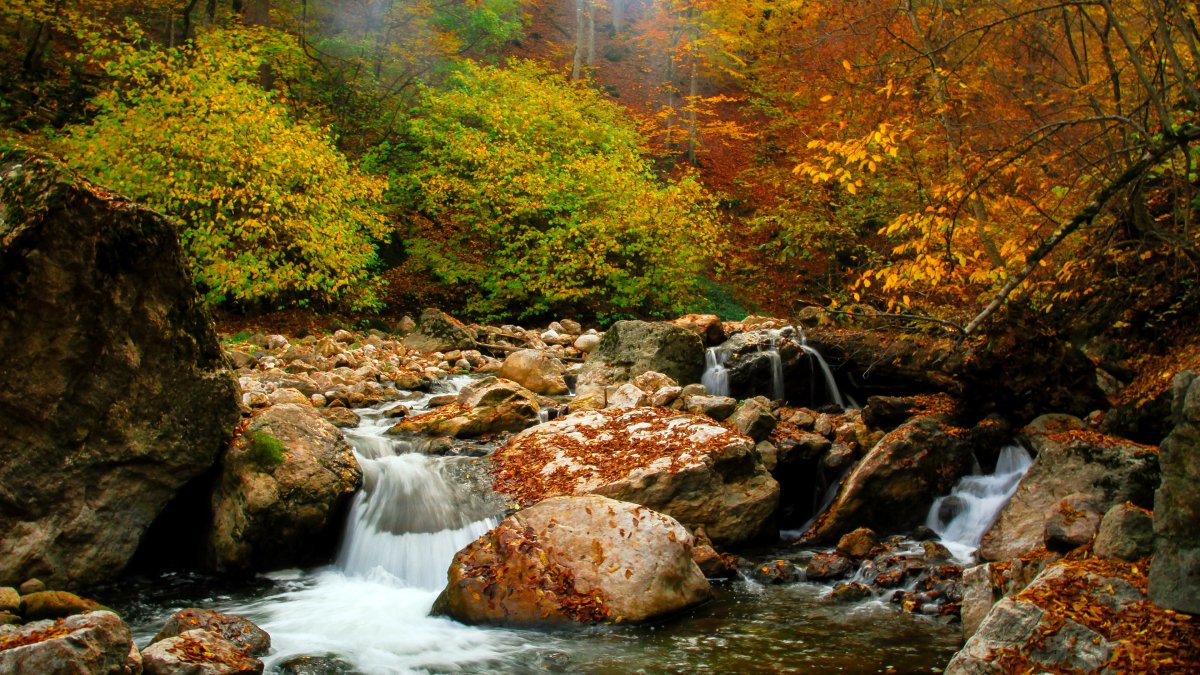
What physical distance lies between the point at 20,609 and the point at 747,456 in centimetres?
625

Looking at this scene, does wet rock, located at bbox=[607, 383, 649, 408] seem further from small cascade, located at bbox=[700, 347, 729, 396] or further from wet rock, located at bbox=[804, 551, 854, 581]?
wet rock, located at bbox=[804, 551, 854, 581]

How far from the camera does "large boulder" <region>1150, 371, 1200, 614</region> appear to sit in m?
3.72

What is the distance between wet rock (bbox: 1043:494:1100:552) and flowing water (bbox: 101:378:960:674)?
3.33 ft

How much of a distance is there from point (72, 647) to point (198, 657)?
0.84 meters

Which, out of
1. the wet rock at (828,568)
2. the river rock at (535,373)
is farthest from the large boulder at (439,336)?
the wet rock at (828,568)

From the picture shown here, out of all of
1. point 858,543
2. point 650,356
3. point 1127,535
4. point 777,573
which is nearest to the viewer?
point 1127,535

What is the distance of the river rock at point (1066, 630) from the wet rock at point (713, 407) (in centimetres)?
589

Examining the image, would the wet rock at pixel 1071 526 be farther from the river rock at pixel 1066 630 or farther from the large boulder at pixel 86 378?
the large boulder at pixel 86 378

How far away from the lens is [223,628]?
5352 mm

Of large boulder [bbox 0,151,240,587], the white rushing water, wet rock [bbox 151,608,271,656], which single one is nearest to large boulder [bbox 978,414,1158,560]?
the white rushing water

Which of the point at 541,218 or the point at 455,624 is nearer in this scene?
the point at 455,624

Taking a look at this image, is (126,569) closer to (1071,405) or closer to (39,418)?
(39,418)

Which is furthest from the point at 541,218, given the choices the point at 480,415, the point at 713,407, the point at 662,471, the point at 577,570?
the point at 577,570

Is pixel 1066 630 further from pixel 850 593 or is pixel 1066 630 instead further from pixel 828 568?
pixel 828 568
